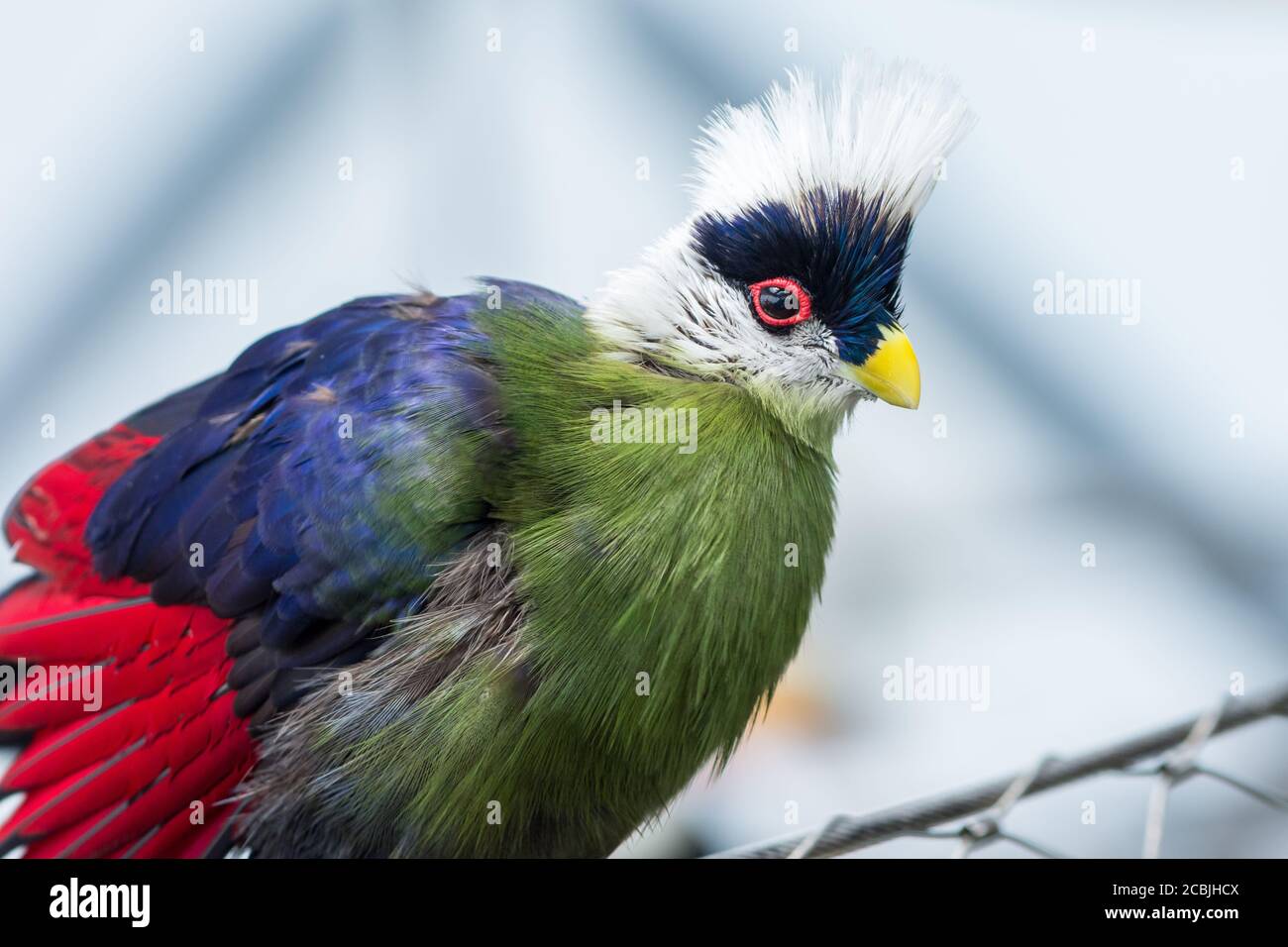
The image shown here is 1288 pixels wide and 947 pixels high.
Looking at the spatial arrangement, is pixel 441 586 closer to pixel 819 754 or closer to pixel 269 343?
pixel 269 343

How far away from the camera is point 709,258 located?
6.19ft

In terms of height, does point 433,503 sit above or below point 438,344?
below

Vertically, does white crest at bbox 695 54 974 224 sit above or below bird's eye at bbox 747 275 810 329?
above

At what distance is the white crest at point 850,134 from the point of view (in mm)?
1803

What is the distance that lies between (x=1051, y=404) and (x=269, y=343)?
4.54 ft

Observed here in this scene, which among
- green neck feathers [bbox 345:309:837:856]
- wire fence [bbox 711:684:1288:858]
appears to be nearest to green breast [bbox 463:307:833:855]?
green neck feathers [bbox 345:309:837:856]

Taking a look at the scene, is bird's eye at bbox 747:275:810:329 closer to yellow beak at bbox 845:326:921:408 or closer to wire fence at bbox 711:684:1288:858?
yellow beak at bbox 845:326:921:408

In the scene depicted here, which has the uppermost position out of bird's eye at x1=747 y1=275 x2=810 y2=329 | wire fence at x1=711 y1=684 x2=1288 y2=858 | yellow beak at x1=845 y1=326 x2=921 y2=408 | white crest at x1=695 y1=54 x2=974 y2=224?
white crest at x1=695 y1=54 x2=974 y2=224

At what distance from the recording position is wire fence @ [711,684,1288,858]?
5.34 ft

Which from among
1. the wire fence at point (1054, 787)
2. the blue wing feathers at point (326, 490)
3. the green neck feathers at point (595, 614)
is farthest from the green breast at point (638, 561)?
the wire fence at point (1054, 787)

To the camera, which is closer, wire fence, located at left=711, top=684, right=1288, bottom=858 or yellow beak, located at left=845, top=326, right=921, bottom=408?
wire fence, located at left=711, top=684, right=1288, bottom=858

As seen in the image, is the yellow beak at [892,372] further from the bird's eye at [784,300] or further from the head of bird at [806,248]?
the bird's eye at [784,300]

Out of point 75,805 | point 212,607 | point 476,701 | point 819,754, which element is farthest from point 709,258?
point 75,805

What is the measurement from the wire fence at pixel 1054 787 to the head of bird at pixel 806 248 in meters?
0.57
